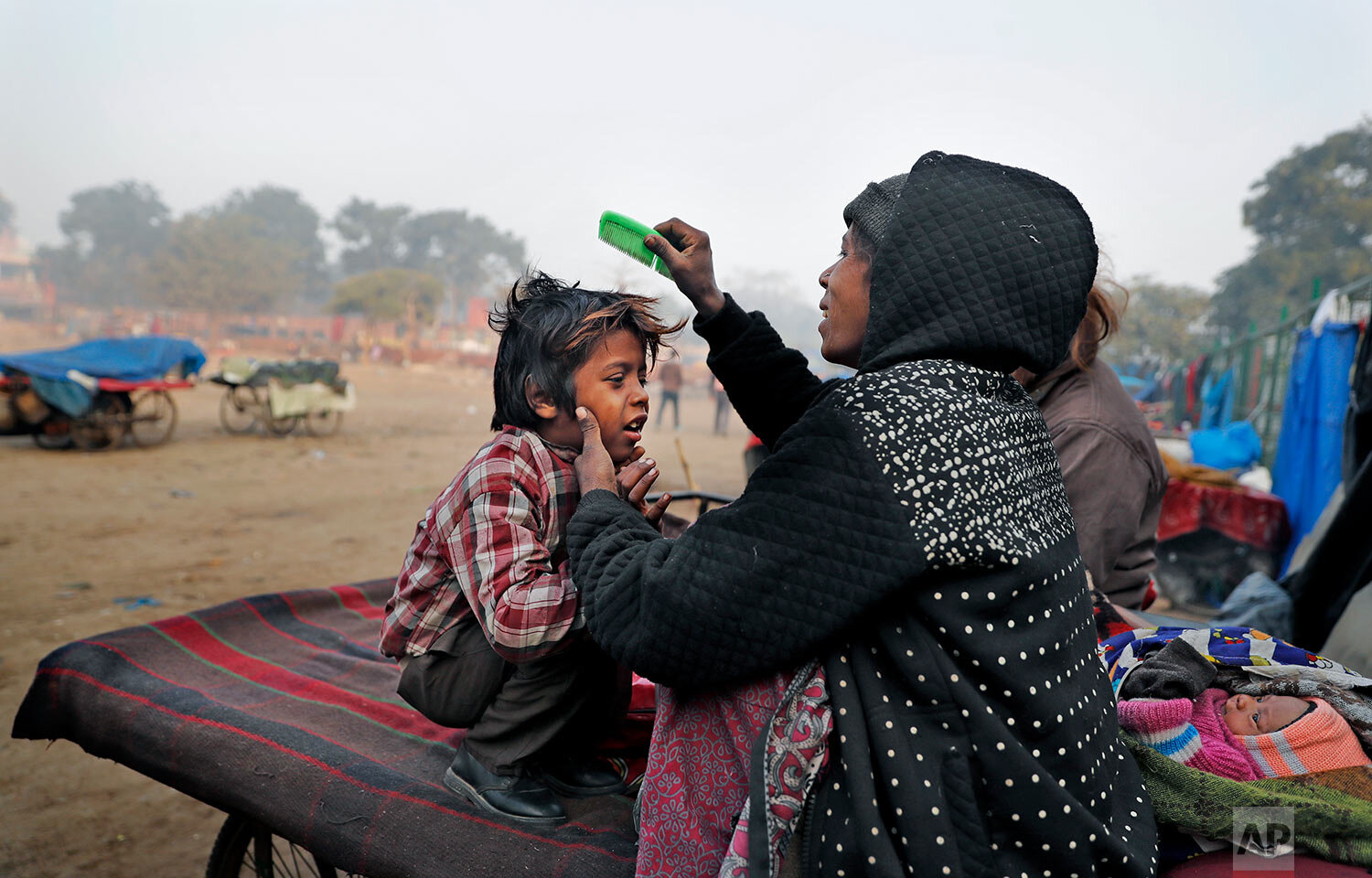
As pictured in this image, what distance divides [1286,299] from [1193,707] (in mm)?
32119

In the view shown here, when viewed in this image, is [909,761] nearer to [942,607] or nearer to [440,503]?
[942,607]

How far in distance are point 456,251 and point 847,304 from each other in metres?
70.9

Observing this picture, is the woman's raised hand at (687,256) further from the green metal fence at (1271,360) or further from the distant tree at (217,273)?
the distant tree at (217,273)

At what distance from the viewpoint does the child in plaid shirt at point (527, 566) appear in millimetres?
1809

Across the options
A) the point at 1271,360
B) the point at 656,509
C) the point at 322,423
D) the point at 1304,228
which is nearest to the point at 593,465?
the point at 656,509

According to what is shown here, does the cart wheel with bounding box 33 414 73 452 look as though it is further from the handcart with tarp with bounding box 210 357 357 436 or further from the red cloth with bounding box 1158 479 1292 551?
the red cloth with bounding box 1158 479 1292 551

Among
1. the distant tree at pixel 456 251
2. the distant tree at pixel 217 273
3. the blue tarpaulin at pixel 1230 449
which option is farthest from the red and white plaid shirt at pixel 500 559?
the distant tree at pixel 456 251

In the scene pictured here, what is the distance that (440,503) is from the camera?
6.27 feet

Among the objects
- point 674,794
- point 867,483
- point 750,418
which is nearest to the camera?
point 867,483

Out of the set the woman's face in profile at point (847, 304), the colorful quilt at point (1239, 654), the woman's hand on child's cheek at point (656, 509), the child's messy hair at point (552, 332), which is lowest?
the colorful quilt at point (1239, 654)

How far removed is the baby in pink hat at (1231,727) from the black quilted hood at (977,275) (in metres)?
0.80

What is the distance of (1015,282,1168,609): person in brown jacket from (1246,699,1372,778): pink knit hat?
3.67 ft

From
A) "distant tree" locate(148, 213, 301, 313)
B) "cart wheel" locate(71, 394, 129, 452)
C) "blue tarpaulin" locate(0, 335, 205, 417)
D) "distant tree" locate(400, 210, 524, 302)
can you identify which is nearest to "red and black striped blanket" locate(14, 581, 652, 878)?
"blue tarpaulin" locate(0, 335, 205, 417)

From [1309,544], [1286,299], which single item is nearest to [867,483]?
[1309,544]
